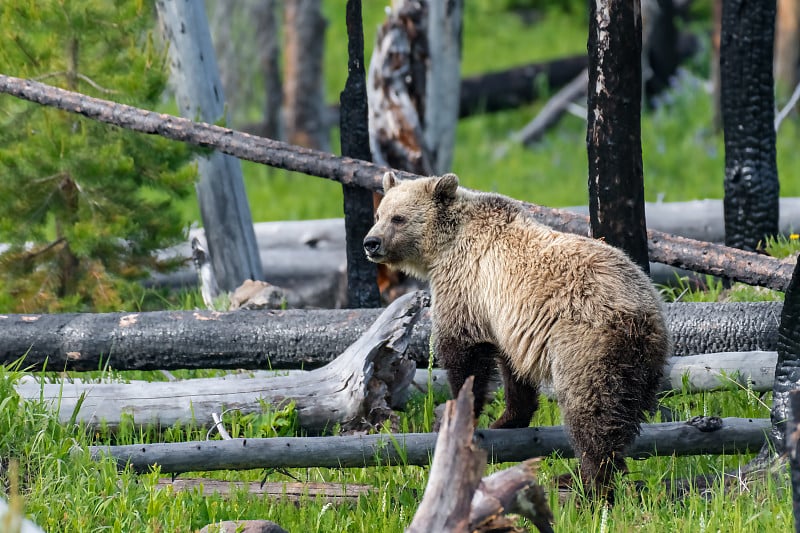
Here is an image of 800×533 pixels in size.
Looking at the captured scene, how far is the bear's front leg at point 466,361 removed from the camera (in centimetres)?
528

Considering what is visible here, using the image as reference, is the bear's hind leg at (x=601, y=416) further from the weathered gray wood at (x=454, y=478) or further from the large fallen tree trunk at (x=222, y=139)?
the large fallen tree trunk at (x=222, y=139)

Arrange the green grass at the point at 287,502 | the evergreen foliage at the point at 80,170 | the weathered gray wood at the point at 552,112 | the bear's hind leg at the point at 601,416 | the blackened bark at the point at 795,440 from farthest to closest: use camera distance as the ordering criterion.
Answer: the weathered gray wood at the point at 552,112, the evergreen foliage at the point at 80,170, the bear's hind leg at the point at 601,416, the green grass at the point at 287,502, the blackened bark at the point at 795,440

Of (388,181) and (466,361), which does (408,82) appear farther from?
(466,361)

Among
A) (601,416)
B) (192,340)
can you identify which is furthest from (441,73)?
(601,416)

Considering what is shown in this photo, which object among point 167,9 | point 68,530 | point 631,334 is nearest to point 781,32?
point 167,9

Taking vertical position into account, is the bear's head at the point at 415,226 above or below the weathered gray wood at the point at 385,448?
above

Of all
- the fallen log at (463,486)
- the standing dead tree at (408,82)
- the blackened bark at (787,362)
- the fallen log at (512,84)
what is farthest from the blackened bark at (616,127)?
the fallen log at (512,84)

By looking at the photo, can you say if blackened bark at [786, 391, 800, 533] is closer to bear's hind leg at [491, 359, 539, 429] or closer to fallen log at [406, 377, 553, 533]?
fallen log at [406, 377, 553, 533]

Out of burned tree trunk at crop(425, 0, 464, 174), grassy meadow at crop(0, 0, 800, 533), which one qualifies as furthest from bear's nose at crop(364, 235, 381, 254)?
burned tree trunk at crop(425, 0, 464, 174)

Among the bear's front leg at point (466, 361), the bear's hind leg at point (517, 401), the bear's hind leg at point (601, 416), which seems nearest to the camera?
the bear's hind leg at point (601, 416)

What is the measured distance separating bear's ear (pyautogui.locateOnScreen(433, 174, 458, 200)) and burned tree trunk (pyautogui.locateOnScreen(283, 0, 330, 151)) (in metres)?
10.9

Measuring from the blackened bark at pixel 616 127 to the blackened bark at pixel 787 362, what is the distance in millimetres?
1271

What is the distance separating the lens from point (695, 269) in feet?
21.1

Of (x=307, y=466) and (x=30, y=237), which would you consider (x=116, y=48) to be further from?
(x=307, y=466)
